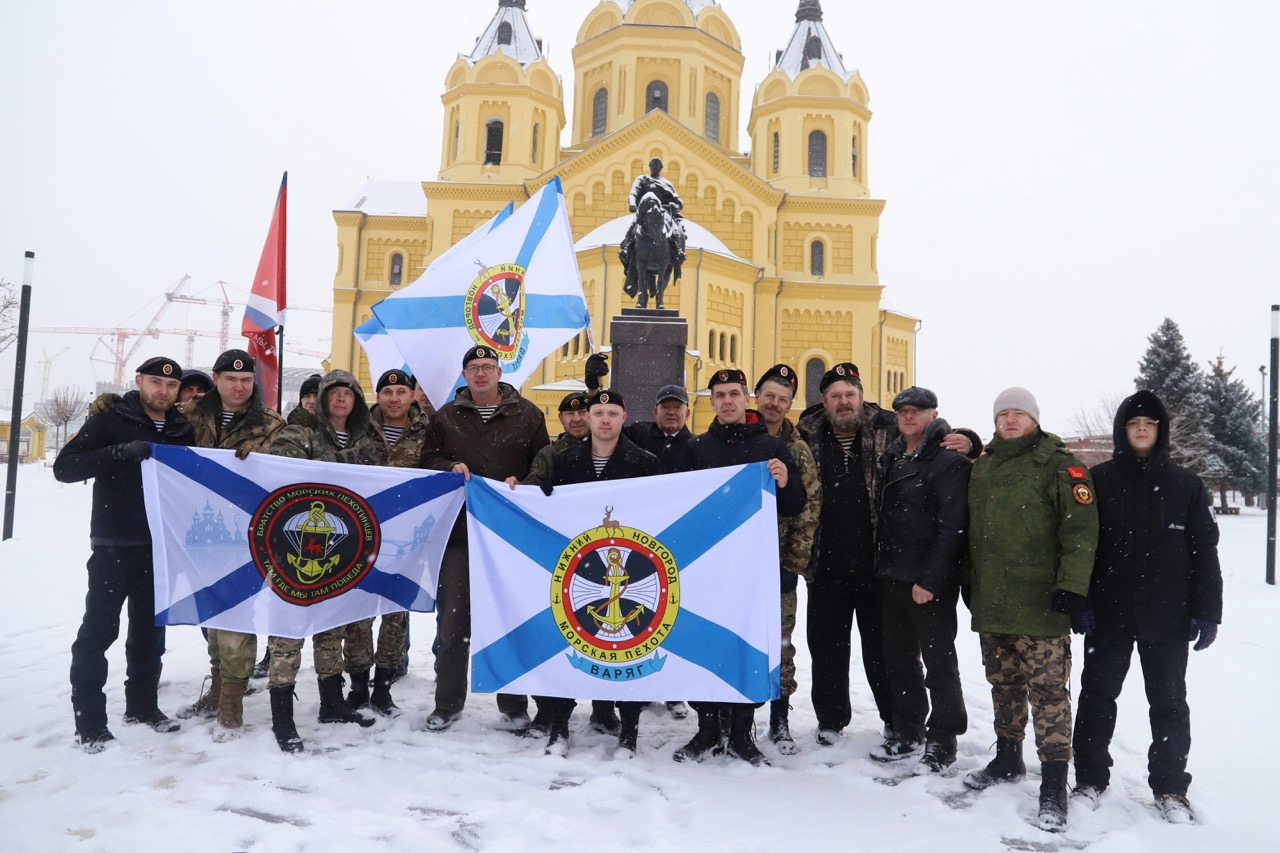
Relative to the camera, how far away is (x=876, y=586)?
462 cm

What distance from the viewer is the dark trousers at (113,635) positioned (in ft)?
13.3

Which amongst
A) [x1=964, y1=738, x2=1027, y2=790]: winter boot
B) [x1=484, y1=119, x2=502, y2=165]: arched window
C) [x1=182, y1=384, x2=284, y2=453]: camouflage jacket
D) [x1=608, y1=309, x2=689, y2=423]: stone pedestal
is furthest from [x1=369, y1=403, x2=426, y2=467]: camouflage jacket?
[x1=484, y1=119, x2=502, y2=165]: arched window

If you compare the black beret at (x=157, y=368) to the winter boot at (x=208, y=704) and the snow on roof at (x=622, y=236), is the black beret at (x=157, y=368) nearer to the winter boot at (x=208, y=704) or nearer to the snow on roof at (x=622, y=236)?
the winter boot at (x=208, y=704)

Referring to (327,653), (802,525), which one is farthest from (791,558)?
(327,653)

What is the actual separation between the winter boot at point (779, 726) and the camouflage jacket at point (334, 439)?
2.81 meters

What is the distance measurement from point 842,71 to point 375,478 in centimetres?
3500

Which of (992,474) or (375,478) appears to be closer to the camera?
(992,474)

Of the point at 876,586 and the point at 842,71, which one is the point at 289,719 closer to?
the point at 876,586

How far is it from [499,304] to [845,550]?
11.7ft

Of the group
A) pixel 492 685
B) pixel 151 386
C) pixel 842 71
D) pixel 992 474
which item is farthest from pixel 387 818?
pixel 842 71

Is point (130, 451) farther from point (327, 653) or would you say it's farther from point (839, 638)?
point (839, 638)

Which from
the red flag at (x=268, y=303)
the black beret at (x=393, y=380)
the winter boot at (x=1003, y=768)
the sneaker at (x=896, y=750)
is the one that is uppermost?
the red flag at (x=268, y=303)

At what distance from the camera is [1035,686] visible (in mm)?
3719

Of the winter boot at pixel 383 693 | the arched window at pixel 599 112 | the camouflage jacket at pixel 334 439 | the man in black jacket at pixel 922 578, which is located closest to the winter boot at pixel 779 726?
the man in black jacket at pixel 922 578
